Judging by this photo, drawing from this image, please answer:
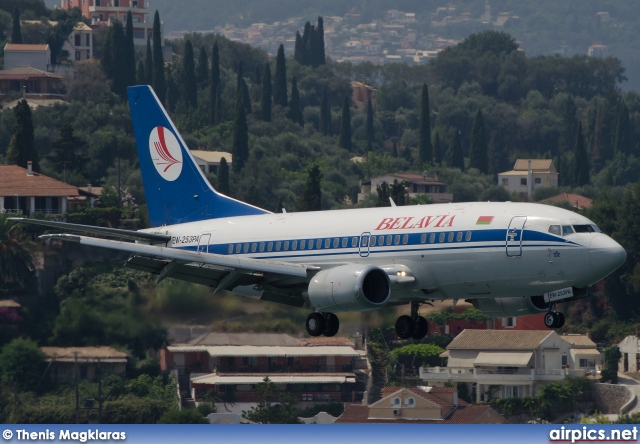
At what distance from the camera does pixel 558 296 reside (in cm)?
5731

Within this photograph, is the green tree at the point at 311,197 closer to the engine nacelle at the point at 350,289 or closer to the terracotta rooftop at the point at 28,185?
the terracotta rooftop at the point at 28,185

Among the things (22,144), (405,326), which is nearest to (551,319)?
(405,326)

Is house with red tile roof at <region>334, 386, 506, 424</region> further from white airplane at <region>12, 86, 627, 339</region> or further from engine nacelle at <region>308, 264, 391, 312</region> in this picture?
engine nacelle at <region>308, 264, 391, 312</region>

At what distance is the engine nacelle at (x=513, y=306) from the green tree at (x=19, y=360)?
2799cm

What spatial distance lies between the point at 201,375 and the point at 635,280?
50239 millimetres

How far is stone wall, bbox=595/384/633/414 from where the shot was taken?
114375 mm

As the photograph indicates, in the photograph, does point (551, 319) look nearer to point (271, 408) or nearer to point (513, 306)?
point (513, 306)

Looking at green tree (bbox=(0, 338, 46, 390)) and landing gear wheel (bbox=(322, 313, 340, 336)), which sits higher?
landing gear wheel (bbox=(322, 313, 340, 336))

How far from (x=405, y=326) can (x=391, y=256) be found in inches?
148

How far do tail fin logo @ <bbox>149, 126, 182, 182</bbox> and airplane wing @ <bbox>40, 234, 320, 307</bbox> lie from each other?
740 centimetres

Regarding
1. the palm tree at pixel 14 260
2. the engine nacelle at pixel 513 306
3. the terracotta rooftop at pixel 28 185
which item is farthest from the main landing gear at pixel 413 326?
the terracotta rooftop at pixel 28 185

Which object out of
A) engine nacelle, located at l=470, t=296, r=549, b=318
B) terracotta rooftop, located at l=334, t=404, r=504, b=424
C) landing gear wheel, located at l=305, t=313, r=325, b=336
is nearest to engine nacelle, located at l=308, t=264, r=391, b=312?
landing gear wheel, located at l=305, t=313, r=325, b=336

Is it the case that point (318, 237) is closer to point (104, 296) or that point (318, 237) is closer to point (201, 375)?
point (104, 296)

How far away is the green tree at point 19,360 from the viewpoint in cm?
7981
